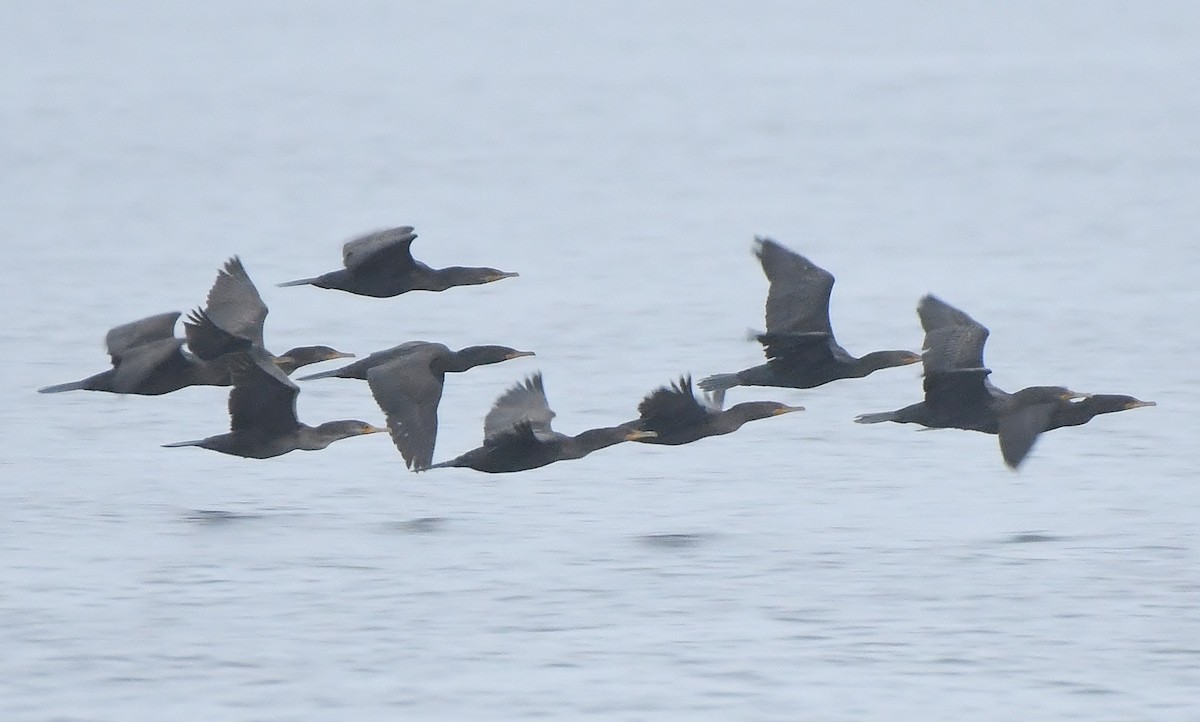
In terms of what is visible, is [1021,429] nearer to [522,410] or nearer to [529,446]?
[529,446]

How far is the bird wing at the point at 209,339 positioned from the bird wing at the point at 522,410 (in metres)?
1.46

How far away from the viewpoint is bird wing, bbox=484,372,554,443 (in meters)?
13.8

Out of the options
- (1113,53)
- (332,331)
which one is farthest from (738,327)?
(1113,53)

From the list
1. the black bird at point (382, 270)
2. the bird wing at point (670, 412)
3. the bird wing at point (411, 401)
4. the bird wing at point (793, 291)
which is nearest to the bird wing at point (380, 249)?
the black bird at point (382, 270)

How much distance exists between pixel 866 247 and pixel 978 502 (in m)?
12.7

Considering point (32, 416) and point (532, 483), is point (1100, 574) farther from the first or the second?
point (32, 416)

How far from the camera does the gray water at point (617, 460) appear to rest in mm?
11320

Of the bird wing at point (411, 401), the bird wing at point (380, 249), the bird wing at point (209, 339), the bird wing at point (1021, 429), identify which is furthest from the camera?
the bird wing at point (380, 249)

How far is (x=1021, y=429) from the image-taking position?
13047mm

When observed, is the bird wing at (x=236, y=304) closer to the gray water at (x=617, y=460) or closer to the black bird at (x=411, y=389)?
the black bird at (x=411, y=389)

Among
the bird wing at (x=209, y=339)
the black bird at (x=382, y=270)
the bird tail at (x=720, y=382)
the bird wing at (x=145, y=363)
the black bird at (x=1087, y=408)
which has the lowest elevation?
the black bird at (x=1087, y=408)

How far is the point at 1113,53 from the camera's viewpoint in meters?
62.2

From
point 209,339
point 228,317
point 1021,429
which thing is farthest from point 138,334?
point 1021,429

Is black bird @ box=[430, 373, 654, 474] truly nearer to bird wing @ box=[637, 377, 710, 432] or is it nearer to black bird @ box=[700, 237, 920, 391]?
bird wing @ box=[637, 377, 710, 432]
